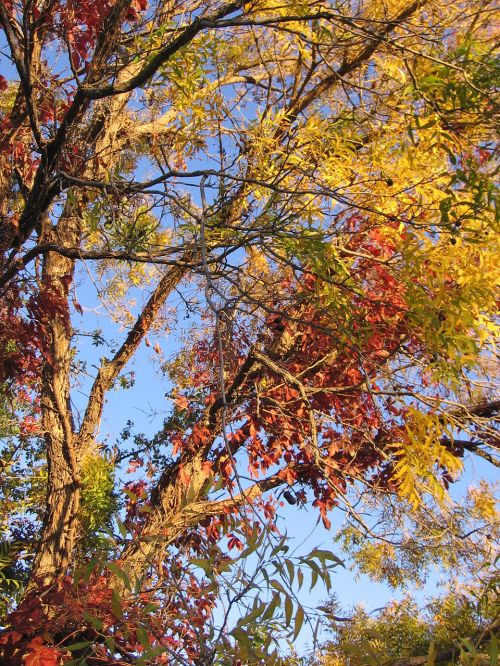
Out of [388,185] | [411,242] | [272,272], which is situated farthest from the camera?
[272,272]

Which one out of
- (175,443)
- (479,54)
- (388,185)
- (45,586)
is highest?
(388,185)

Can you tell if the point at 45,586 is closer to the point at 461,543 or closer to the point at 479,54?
the point at 461,543

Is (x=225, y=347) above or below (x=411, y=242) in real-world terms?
above

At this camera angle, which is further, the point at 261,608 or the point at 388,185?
the point at 388,185

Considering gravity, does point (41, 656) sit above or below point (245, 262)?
below

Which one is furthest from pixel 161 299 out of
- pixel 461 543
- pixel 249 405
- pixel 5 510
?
pixel 461 543

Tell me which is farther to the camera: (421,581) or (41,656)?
(421,581)

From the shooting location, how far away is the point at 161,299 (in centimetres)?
487

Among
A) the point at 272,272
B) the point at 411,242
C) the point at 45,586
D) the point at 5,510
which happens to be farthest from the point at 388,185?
the point at 5,510

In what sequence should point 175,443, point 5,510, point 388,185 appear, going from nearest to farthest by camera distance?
point 388,185 → point 175,443 → point 5,510

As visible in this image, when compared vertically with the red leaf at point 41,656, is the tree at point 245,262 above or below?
above

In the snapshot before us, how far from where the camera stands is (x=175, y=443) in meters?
4.21

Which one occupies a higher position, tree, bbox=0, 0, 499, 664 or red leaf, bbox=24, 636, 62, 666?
tree, bbox=0, 0, 499, 664

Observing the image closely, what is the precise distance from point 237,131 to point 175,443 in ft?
6.36
